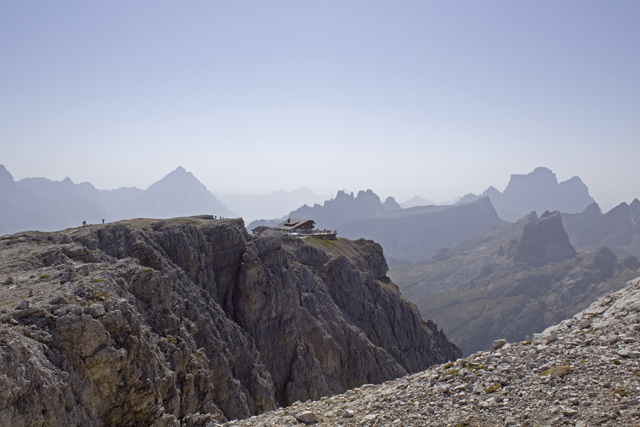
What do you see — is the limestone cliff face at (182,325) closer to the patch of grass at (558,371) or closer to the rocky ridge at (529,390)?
the rocky ridge at (529,390)

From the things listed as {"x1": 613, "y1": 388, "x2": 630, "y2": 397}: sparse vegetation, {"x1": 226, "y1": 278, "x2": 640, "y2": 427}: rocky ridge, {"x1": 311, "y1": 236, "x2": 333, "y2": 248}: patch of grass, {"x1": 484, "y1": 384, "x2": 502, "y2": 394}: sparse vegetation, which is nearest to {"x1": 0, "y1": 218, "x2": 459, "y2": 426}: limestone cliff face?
{"x1": 311, "y1": 236, "x2": 333, "y2": 248}: patch of grass

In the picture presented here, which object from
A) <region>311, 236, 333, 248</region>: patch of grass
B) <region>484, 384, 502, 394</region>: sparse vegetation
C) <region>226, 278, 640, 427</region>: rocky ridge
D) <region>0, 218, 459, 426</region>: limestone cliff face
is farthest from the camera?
<region>311, 236, 333, 248</region>: patch of grass

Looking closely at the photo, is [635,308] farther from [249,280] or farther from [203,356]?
[249,280]

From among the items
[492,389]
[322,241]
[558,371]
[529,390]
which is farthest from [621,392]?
[322,241]

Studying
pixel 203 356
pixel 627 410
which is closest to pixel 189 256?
pixel 203 356

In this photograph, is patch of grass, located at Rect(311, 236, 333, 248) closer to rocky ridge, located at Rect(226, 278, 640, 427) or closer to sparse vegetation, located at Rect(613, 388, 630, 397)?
rocky ridge, located at Rect(226, 278, 640, 427)

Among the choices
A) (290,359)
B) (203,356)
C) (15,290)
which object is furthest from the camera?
(290,359)

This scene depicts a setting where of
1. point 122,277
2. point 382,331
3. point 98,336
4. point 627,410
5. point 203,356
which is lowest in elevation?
point 382,331

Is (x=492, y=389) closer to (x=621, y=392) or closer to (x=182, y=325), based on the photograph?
(x=621, y=392)

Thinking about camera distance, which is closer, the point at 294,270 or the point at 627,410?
the point at 627,410
